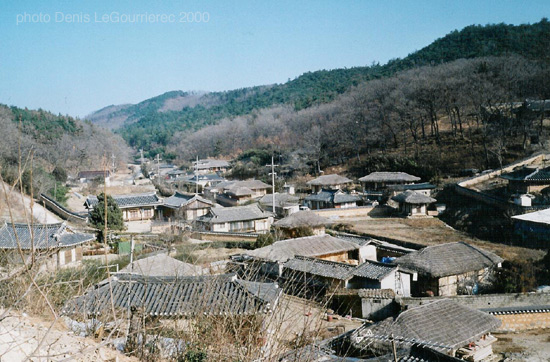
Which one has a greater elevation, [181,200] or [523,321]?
[181,200]

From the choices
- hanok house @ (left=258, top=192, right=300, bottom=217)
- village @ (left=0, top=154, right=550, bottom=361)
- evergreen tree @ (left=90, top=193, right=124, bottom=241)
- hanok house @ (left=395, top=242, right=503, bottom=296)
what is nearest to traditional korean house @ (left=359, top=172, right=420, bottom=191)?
village @ (left=0, top=154, right=550, bottom=361)

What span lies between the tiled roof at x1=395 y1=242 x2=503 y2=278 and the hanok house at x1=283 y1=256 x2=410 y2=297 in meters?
0.63

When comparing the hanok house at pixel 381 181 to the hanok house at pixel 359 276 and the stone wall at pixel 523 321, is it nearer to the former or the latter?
the hanok house at pixel 359 276

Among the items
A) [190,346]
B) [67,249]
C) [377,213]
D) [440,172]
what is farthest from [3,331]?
[440,172]

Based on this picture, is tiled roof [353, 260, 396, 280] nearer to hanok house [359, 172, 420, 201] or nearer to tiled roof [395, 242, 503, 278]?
tiled roof [395, 242, 503, 278]

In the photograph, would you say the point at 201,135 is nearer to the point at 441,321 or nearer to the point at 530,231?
the point at 530,231

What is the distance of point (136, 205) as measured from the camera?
3005 cm

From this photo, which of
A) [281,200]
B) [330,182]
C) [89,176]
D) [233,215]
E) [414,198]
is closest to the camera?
[233,215]

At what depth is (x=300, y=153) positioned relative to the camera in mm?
46406

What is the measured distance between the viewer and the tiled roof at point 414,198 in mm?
27047

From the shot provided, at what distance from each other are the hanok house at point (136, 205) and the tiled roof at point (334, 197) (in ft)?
37.9

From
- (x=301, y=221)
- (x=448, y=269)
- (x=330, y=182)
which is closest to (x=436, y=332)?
(x=448, y=269)

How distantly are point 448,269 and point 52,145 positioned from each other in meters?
44.2

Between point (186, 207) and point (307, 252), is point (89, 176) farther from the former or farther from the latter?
point (307, 252)
